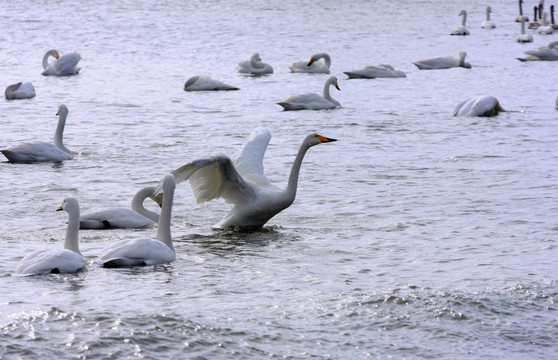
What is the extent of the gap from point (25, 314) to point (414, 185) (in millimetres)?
6353

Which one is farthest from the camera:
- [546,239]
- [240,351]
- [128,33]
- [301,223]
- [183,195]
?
[128,33]

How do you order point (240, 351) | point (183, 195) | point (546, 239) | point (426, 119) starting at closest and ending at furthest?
point (240, 351) < point (546, 239) < point (183, 195) < point (426, 119)

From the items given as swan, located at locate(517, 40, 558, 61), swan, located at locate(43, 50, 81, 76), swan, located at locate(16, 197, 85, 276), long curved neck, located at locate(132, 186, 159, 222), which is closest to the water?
swan, located at locate(16, 197, 85, 276)

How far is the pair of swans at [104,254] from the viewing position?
7441 millimetres

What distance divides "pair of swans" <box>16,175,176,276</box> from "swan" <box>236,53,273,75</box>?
1605cm

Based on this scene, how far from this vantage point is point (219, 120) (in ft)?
56.8

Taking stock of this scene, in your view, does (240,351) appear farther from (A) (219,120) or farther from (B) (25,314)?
(A) (219,120)

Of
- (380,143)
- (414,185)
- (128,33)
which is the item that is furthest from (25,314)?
(128,33)

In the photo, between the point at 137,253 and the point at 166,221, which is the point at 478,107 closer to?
the point at 166,221

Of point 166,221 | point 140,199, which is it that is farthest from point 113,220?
point 166,221

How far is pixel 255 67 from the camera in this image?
24500 mm

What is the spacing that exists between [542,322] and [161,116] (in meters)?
11.9

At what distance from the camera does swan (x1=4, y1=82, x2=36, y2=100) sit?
1906 centimetres

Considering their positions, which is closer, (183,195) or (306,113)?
(183,195)
